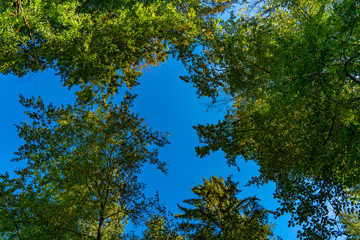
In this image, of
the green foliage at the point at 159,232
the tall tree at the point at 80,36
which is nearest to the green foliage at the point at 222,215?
the green foliage at the point at 159,232

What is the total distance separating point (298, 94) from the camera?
5078 millimetres

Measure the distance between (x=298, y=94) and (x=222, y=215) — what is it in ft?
32.9

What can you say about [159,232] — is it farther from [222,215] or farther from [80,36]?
[80,36]

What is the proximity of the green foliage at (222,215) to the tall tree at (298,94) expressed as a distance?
3.48 m

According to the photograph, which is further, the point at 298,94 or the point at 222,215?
the point at 222,215

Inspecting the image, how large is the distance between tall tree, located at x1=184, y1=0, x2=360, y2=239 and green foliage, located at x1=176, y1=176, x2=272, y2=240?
348cm

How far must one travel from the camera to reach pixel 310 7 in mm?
7973

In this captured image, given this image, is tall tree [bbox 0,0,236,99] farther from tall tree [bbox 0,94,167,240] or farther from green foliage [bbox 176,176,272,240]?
green foliage [bbox 176,176,272,240]

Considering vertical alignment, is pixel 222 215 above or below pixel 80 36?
below

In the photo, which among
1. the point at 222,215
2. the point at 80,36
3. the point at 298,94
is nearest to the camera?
the point at 298,94

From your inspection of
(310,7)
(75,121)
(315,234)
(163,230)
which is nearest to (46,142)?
(75,121)

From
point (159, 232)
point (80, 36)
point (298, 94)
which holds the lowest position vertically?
point (159, 232)

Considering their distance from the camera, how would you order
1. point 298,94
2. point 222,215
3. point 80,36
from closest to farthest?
1. point 298,94
2. point 80,36
3. point 222,215

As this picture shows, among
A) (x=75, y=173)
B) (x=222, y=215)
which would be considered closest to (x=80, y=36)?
(x=75, y=173)
